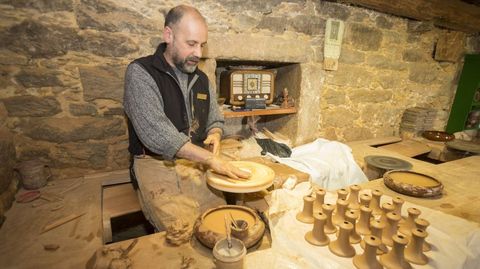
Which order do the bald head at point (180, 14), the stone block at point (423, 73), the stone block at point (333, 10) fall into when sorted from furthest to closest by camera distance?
the stone block at point (423, 73), the stone block at point (333, 10), the bald head at point (180, 14)

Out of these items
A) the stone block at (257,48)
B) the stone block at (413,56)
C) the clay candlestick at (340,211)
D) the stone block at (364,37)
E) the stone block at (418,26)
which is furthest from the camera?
the stone block at (413,56)

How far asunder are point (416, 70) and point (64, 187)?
4743mm

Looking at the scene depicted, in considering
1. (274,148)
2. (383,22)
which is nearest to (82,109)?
(274,148)

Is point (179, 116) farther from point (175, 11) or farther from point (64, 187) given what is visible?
point (64, 187)

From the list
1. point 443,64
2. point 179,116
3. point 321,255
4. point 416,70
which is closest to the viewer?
point 321,255

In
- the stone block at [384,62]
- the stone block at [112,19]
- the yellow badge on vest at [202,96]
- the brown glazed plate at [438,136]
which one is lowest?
the brown glazed plate at [438,136]

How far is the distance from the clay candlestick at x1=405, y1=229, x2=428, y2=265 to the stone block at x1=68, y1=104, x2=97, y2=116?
93.3 inches

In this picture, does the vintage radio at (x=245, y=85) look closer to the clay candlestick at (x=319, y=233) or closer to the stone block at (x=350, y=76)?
the stone block at (x=350, y=76)

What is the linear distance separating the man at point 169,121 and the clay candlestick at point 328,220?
0.50 m

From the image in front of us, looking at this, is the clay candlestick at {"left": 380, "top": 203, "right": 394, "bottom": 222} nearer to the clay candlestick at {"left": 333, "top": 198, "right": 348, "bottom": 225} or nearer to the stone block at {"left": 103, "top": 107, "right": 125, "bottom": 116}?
the clay candlestick at {"left": 333, "top": 198, "right": 348, "bottom": 225}

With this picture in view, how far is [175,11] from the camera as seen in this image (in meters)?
1.80

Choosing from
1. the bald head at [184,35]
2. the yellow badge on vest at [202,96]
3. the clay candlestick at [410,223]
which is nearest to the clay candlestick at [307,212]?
the clay candlestick at [410,223]

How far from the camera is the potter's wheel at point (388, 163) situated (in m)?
2.42

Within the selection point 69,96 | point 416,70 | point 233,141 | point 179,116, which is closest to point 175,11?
point 179,116
